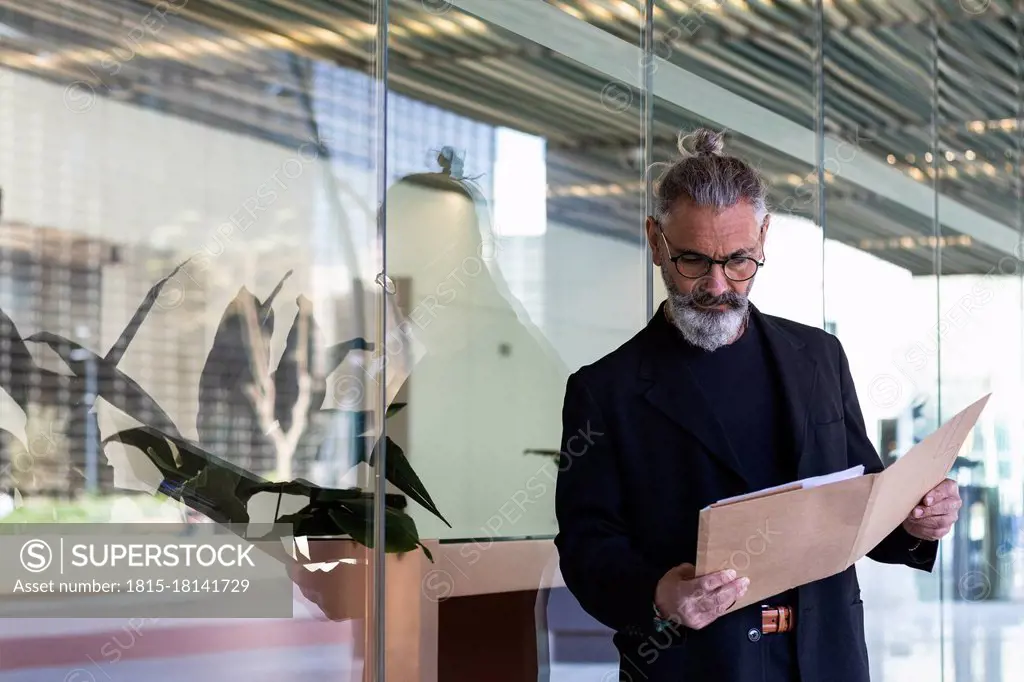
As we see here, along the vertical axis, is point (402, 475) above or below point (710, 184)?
below

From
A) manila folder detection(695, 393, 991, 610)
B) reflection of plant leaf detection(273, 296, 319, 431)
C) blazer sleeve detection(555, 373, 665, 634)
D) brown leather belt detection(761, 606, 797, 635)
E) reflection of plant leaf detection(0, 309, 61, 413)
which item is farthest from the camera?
reflection of plant leaf detection(273, 296, 319, 431)

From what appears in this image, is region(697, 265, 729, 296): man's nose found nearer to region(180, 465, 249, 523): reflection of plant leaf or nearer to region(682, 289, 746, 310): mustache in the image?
region(682, 289, 746, 310): mustache

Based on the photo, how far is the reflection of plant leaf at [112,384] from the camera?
2.50 m

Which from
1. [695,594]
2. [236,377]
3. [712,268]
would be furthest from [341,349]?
[695,594]

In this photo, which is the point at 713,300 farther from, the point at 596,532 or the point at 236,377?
the point at 236,377

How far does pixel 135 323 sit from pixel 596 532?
42.7 inches

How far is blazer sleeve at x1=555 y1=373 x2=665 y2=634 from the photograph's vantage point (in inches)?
76.7

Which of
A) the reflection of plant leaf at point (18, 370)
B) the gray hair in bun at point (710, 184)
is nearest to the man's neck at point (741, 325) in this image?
the gray hair in bun at point (710, 184)

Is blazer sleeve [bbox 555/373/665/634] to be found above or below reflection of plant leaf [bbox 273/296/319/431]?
below

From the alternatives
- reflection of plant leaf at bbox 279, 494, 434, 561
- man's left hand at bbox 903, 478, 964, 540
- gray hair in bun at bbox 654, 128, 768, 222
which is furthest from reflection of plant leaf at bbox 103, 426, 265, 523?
man's left hand at bbox 903, 478, 964, 540

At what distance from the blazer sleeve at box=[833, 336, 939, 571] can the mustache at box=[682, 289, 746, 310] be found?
0.24m

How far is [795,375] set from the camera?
2145 mm

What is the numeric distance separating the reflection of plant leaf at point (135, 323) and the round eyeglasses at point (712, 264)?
3.57 feet

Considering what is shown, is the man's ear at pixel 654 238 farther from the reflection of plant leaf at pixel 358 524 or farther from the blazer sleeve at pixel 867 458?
the reflection of plant leaf at pixel 358 524
